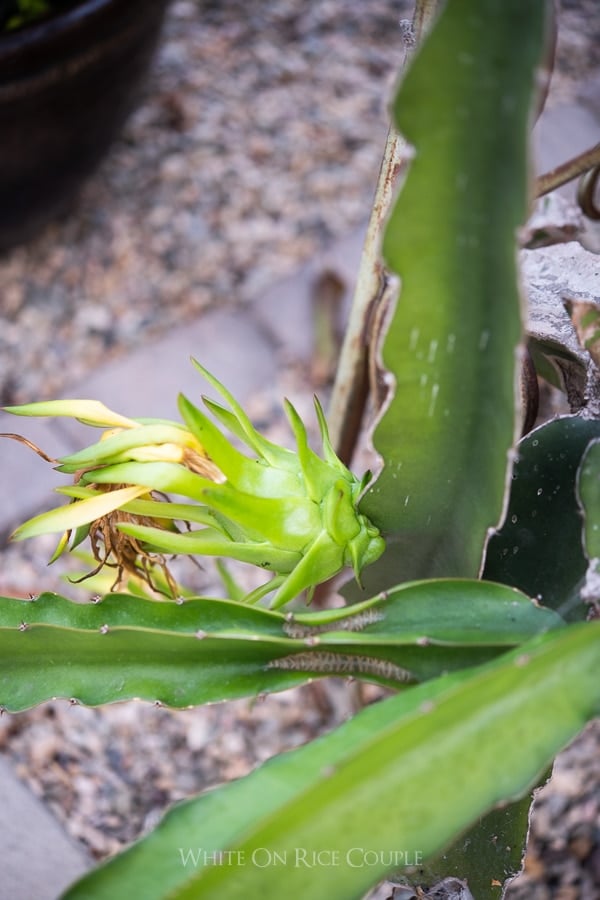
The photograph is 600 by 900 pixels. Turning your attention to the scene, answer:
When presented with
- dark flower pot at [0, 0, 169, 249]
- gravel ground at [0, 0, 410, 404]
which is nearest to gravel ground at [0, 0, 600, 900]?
gravel ground at [0, 0, 410, 404]

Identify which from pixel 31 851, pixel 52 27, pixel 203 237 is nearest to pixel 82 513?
pixel 31 851

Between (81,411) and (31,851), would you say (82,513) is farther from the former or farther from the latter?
(31,851)

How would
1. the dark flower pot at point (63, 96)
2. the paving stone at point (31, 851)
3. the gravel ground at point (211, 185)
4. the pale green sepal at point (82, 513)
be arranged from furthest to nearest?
1. the gravel ground at point (211, 185)
2. the dark flower pot at point (63, 96)
3. the paving stone at point (31, 851)
4. the pale green sepal at point (82, 513)

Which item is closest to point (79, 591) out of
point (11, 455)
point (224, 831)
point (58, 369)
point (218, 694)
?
point (11, 455)

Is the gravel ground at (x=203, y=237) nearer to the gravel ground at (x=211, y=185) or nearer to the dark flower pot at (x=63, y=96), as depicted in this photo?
the gravel ground at (x=211, y=185)

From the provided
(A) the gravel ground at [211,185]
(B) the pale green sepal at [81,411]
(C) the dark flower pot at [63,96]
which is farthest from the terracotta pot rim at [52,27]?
(B) the pale green sepal at [81,411]
